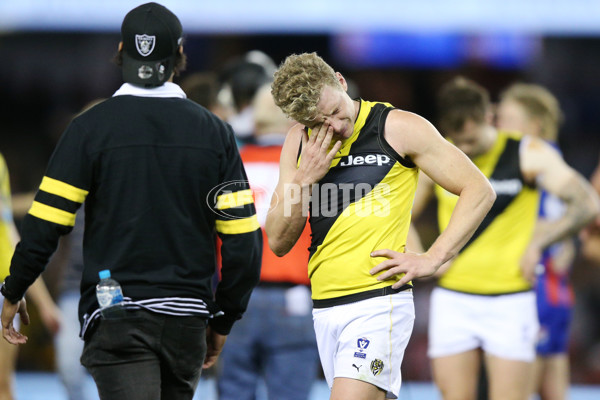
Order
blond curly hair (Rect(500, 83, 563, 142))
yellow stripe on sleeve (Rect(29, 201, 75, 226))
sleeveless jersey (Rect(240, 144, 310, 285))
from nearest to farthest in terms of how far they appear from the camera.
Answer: yellow stripe on sleeve (Rect(29, 201, 75, 226)) → sleeveless jersey (Rect(240, 144, 310, 285)) → blond curly hair (Rect(500, 83, 563, 142))

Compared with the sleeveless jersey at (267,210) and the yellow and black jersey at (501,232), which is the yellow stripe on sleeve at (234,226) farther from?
the yellow and black jersey at (501,232)

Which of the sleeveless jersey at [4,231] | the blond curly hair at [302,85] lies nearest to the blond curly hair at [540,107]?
the blond curly hair at [302,85]

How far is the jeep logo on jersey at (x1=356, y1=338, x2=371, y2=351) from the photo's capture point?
3.67 meters

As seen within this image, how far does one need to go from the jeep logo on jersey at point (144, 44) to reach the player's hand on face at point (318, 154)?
81cm

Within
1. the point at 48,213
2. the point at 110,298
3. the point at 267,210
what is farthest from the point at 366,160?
the point at 267,210

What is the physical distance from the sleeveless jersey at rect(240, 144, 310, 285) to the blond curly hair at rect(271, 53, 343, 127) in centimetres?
156

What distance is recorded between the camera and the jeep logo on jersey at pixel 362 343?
3.67 m

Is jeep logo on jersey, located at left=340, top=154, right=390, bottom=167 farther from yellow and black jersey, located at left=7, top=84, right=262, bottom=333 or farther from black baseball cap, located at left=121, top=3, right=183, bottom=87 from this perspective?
black baseball cap, located at left=121, top=3, right=183, bottom=87

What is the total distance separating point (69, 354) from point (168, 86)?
2.81 m

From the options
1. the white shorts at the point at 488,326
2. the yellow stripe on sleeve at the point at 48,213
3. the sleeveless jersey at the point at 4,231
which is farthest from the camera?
the sleeveless jersey at the point at 4,231

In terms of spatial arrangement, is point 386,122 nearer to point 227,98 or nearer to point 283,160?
point 283,160

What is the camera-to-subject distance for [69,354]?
5.90m

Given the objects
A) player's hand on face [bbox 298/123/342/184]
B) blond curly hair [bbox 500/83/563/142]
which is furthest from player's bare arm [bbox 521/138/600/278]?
player's hand on face [bbox 298/123/342/184]

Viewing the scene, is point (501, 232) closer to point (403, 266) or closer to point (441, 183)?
point (441, 183)
